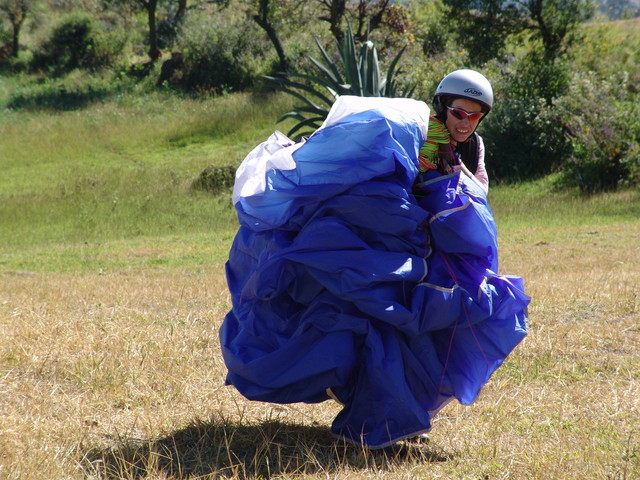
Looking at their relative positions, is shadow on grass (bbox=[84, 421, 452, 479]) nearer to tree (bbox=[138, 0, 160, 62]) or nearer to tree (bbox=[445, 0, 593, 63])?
tree (bbox=[445, 0, 593, 63])

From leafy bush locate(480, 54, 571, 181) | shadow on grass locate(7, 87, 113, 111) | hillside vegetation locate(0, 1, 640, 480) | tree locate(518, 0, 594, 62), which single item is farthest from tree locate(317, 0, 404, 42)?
hillside vegetation locate(0, 1, 640, 480)

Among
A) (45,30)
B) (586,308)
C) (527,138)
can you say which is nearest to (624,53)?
(527,138)

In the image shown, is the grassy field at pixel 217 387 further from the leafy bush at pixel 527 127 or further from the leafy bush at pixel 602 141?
the leafy bush at pixel 527 127

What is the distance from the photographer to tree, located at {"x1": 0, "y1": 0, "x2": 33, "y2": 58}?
38844 mm

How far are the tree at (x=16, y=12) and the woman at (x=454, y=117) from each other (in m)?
38.9

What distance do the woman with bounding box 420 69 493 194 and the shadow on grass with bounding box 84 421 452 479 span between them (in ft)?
4.85

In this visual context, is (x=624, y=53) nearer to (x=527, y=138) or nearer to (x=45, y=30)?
(x=527, y=138)

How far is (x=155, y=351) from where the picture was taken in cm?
528

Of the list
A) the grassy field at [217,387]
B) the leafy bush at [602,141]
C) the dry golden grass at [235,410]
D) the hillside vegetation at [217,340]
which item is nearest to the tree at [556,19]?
the hillside vegetation at [217,340]

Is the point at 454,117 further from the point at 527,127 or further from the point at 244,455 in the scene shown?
the point at 527,127

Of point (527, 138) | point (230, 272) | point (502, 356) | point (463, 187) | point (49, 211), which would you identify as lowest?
point (49, 211)

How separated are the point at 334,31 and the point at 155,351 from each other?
2545cm

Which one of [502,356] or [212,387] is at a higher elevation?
[502,356]

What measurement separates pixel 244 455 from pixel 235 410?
70 centimetres
